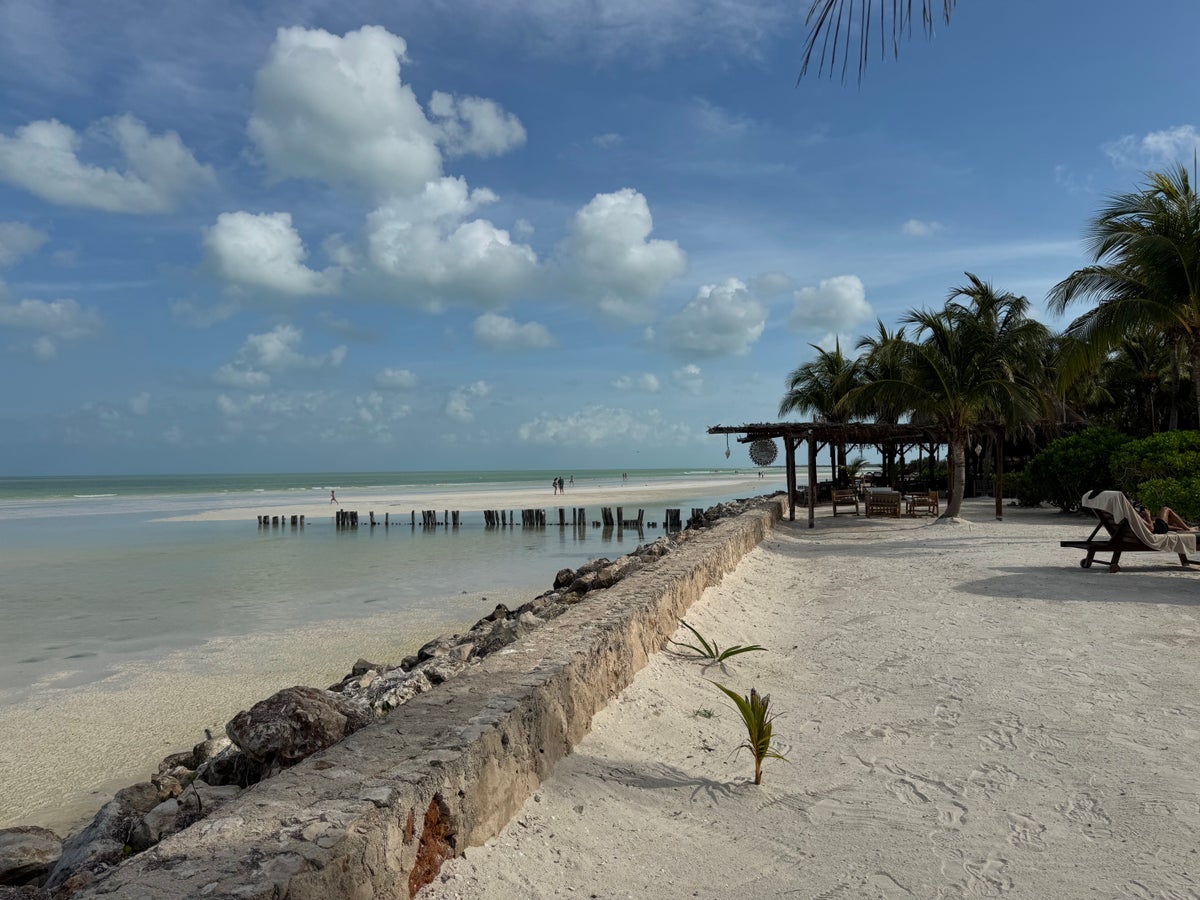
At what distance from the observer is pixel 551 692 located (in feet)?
12.0

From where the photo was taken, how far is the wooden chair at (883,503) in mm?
17797

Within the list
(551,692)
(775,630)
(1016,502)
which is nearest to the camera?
(551,692)

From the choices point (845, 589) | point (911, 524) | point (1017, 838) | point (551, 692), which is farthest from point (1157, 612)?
point (911, 524)

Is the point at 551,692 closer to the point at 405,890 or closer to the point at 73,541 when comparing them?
the point at 405,890

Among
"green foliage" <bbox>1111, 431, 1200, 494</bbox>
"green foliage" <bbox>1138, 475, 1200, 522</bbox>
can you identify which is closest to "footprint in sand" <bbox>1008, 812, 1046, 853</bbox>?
"green foliage" <bbox>1138, 475, 1200, 522</bbox>

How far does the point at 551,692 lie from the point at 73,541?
2474 centimetres

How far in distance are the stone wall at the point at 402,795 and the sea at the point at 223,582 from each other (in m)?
5.96

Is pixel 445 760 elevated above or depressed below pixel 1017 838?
above

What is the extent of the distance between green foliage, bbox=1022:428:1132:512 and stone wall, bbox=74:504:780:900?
1592 cm

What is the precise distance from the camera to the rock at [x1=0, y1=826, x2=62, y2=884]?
134 inches

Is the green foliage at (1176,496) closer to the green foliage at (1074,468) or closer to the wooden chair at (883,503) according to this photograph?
the green foliage at (1074,468)

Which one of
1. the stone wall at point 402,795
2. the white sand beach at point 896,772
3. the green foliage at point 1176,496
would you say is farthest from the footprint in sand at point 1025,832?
the green foliage at point 1176,496

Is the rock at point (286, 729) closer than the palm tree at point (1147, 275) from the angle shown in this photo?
Yes

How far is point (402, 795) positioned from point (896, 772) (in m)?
2.51
